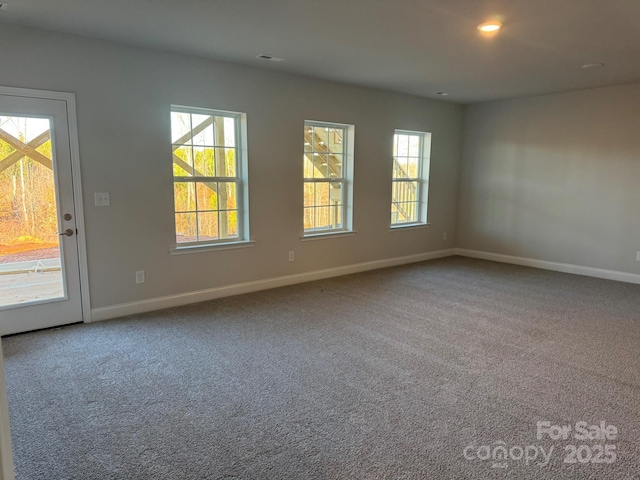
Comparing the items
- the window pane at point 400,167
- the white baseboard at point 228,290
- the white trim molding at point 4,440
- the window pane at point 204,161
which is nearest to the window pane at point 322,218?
the white baseboard at point 228,290

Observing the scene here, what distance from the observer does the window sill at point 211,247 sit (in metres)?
4.16

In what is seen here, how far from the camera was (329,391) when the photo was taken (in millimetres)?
2531

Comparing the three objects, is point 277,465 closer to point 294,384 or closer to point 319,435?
point 319,435

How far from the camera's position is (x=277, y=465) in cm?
188

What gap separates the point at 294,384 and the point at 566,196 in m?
5.02

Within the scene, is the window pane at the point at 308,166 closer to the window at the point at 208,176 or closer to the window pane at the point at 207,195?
the window at the point at 208,176

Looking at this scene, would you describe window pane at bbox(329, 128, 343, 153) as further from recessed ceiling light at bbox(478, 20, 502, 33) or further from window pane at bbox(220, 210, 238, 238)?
recessed ceiling light at bbox(478, 20, 502, 33)

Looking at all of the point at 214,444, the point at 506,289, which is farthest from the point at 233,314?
the point at 506,289

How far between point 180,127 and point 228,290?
1813 mm

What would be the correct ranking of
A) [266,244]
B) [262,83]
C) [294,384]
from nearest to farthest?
[294,384], [262,83], [266,244]

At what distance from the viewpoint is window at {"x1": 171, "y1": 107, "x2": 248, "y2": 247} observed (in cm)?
416

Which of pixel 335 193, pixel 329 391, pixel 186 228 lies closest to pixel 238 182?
pixel 186 228

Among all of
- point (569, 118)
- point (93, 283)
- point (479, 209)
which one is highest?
point (569, 118)

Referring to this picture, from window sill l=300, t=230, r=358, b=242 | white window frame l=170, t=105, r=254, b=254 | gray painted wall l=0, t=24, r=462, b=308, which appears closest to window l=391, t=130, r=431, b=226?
gray painted wall l=0, t=24, r=462, b=308
